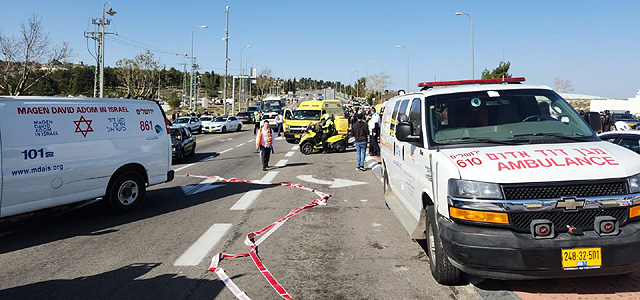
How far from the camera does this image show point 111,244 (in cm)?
666

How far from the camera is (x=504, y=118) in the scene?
538cm

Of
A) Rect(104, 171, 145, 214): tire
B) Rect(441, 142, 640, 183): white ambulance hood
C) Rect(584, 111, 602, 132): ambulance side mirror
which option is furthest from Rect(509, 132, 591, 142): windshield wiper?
Rect(104, 171, 145, 214): tire

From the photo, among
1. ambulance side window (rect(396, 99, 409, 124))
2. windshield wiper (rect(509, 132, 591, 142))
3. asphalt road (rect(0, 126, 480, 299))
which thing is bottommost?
asphalt road (rect(0, 126, 480, 299))

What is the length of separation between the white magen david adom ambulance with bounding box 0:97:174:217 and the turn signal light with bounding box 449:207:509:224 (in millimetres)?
6210

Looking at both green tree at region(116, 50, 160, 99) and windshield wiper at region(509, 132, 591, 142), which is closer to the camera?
windshield wiper at region(509, 132, 591, 142)

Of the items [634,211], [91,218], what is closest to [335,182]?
[91,218]

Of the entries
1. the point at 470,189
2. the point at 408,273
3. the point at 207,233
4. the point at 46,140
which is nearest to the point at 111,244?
the point at 207,233

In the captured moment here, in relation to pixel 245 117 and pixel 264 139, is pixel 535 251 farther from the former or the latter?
pixel 245 117

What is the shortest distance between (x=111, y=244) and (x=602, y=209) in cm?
606

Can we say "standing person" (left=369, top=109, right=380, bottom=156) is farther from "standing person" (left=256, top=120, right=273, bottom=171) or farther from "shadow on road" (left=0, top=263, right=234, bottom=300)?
"shadow on road" (left=0, top=263, right=234, bottom=300)

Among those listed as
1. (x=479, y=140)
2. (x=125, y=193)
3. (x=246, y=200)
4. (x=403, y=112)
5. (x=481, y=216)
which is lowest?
(x=246, y=200)

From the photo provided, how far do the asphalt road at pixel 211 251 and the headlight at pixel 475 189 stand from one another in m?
1.17

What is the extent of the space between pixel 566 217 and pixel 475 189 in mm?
812

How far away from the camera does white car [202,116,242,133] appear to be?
1527 inches
